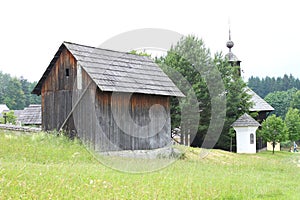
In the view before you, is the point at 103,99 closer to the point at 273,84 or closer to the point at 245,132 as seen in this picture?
the point at 245,132

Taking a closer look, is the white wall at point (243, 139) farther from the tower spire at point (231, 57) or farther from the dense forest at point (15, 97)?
the dense forest at point (15, 97)

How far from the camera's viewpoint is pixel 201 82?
33.0 meters

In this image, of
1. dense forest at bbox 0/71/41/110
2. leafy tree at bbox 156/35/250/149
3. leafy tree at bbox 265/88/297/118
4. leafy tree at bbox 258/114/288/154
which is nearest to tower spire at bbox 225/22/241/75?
leafy tree at bbox 156/35/250/149

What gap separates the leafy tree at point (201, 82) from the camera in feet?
107

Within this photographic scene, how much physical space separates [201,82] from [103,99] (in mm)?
15475

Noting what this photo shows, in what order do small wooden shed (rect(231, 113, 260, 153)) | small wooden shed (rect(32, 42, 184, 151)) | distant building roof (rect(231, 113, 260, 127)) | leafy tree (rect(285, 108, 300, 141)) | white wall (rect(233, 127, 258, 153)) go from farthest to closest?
leafy tree (rect(285, 108, 300, 141)), white wall (rect(233, 127, 258, 153)), small wooden shed (rect(231, 113, 260, 153)), distant building roof (rect(231, 113, 260, 127)), small wooden shed (rect(32, 42, 184, 151))

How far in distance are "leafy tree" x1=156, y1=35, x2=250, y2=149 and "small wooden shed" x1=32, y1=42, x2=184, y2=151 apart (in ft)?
34.2

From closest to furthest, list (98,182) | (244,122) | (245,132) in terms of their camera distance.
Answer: (98,182), (244,122), (245,132)

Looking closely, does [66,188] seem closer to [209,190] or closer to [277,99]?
[209,190]

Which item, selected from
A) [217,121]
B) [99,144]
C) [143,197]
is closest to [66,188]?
[143,197]

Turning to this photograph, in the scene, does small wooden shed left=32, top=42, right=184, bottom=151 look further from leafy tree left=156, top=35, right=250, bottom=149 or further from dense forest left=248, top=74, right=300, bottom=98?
dense forest left=248, top=74, right=300, bottom=98

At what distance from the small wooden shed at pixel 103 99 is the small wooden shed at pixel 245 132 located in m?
14.9

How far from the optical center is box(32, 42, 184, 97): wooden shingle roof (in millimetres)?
18883

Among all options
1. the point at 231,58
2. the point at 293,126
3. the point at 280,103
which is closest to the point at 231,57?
the point at 231,58
